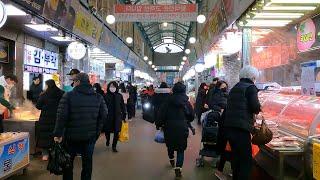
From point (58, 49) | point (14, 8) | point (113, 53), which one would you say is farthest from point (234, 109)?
point (113, 53)

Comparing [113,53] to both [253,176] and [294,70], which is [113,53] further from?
[253,176]

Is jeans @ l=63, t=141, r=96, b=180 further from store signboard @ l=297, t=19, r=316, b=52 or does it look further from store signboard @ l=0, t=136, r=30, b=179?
store signboard @ l=297, t=19, r=316, b=52

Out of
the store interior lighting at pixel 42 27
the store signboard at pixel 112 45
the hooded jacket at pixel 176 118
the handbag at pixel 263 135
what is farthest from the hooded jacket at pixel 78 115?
the store signboard at pixel 112 45

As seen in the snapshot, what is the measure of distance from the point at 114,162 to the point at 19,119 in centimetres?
265

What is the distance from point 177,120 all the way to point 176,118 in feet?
0.15

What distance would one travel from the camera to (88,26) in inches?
553

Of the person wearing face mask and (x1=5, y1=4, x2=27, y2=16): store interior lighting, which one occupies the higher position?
(x1=5, y1=4, x2=27, y2=16): store interior lighting

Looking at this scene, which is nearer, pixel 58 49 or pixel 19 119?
pixel 19 119

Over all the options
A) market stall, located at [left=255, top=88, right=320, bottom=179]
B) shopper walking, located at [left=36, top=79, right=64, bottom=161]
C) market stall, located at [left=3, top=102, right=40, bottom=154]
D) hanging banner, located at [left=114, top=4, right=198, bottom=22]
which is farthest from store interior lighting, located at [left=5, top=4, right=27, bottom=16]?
hanging banner, located at [left=114, top=4, right=198, bottom=22]

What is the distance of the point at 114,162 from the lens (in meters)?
9.10

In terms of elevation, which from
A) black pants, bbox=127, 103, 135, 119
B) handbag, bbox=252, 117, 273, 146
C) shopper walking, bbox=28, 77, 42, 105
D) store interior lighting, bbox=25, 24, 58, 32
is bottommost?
black pants, bbox=127, 103, 135, 119

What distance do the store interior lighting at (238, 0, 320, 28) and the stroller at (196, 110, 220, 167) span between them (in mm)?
2282

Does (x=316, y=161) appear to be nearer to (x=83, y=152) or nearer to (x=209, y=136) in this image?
(x=83, y=152)

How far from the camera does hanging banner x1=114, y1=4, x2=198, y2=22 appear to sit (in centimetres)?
1577
